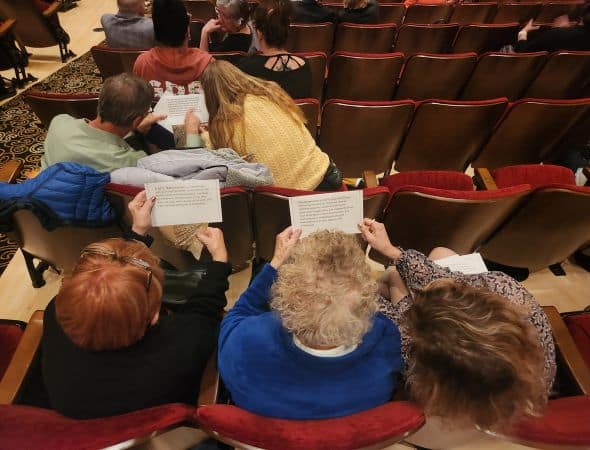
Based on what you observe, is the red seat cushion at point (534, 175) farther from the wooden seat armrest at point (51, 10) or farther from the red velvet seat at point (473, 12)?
the wooden seat armrest at point (51, 10)

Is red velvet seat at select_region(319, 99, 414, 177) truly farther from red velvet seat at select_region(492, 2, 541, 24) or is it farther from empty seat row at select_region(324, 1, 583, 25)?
red velvet seat at select_region(492, 2, 541, 24)

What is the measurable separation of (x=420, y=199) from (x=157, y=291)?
95cm

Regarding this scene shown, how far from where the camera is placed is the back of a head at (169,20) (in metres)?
2.03

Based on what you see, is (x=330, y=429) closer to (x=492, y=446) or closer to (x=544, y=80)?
(x=492, y=446)

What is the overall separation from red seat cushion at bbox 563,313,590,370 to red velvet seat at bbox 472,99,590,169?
3.73ft

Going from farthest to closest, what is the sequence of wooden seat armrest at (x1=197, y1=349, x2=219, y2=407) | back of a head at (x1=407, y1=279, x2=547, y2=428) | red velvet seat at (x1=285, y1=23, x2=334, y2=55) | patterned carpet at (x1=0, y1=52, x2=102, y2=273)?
red velvet seat at (x1=285, y1=23, x2=334, y2=55) < patterned carpet at (x1=0, y1=52, x2=102, y2=273) < wooden seat armrest at (x1=197, y1=349, x2=219, y2=407) < back of a head at (x1=407, y1=279, x2=547, y2=428)

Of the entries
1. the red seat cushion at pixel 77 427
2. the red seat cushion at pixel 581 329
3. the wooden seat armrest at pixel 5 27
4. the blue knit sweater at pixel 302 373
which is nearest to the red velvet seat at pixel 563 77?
the red seat cushion at pixel 581 329

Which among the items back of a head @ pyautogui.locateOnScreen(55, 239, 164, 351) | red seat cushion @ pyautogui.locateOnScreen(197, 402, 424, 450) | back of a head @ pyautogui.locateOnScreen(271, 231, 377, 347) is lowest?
red seat cushion @ pyautogui.locateOnScreen(197, 402, 424, 450)

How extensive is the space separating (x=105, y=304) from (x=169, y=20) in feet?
5.88

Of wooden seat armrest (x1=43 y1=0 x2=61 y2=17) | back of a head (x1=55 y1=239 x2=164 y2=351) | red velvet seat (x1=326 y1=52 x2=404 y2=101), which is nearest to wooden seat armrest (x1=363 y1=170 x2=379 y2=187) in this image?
red velvet seat (x1=326 y1=52 x2=404 y2=101)

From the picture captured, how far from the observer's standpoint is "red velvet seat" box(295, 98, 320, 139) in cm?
191

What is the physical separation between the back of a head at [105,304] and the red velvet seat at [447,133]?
166 cm

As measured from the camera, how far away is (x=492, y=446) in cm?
150

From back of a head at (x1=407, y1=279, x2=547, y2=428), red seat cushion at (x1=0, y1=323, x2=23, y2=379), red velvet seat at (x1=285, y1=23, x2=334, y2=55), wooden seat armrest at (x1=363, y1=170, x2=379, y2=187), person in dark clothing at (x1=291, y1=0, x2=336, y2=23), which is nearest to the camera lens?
back of a head at (x1=407, y1=279, x2=547, y2=428)
